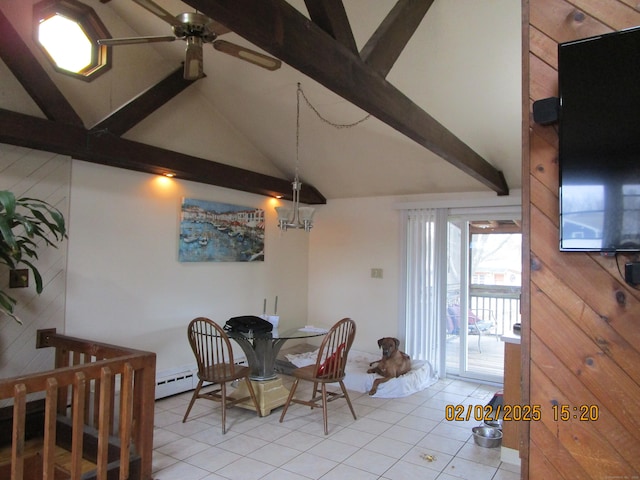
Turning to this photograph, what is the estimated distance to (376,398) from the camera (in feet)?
14.4

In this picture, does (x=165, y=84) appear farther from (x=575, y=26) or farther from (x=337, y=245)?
(x=575, y=26)

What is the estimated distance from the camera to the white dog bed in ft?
14.5

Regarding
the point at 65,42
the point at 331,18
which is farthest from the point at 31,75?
the point at 331,18

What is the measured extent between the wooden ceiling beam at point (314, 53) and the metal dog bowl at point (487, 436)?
7.57 ft

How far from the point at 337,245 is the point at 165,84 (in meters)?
2.98

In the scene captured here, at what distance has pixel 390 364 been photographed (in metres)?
4.60

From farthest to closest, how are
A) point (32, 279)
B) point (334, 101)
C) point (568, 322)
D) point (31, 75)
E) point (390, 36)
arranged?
point (334, 101)
point (32, 279)
point (31, 75)
point (390, 36)
point (568, 322)

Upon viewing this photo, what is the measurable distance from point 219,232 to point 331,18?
3292 millimetres

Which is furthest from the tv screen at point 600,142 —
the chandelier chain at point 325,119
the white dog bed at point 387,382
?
the white dog bed at point 387,382

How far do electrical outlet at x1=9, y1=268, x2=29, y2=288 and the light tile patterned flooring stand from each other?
1540 mm

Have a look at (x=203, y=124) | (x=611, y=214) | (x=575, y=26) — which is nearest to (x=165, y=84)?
(x=203, y=124)

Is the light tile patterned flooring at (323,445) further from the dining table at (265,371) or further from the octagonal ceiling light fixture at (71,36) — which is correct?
the octagonal ceiling light fixture at (71,36)

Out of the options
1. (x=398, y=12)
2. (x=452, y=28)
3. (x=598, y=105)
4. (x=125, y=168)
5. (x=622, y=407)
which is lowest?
(x=622, y=407)

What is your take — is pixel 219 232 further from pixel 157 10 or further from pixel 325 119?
pixel 157 10
